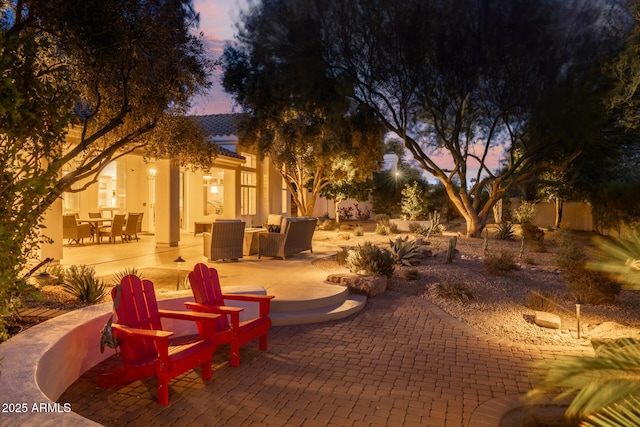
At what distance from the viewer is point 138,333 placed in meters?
3.71

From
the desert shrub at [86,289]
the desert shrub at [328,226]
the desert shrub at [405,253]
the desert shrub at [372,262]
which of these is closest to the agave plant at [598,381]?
the desert shrub at [86,289]

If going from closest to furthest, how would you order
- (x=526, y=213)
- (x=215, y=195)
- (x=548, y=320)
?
(x=548, y=320) < (x=215, y=195) < (x=526, y=213)

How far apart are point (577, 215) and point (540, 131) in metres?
10.6

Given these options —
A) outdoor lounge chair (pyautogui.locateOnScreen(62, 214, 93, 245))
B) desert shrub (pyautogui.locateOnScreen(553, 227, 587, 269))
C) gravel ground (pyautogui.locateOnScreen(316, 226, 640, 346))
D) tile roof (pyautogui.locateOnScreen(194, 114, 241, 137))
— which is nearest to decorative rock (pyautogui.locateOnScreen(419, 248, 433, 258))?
gravel ground (pyautogui.locateOnScreen(316, 226, 640, 346))

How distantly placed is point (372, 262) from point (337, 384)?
14.7 ft

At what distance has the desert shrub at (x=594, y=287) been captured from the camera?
298 inches

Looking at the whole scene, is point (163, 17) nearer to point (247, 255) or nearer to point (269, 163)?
point (247, 255)

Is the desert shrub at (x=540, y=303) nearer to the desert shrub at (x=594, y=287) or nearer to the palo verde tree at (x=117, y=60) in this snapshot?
the desert shrub at (x=594, y=287)

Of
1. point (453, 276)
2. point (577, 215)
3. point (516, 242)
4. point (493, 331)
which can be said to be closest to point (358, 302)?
point (493, 331)

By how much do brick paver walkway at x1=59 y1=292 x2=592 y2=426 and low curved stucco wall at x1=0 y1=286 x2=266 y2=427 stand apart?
210 mm

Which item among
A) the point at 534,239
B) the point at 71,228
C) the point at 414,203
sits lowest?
the point at 534,239

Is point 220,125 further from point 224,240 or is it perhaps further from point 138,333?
point 138,333

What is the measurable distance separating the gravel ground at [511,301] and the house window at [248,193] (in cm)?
963

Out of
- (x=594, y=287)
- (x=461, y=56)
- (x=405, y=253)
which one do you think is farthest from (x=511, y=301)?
(x=461, y=56)
